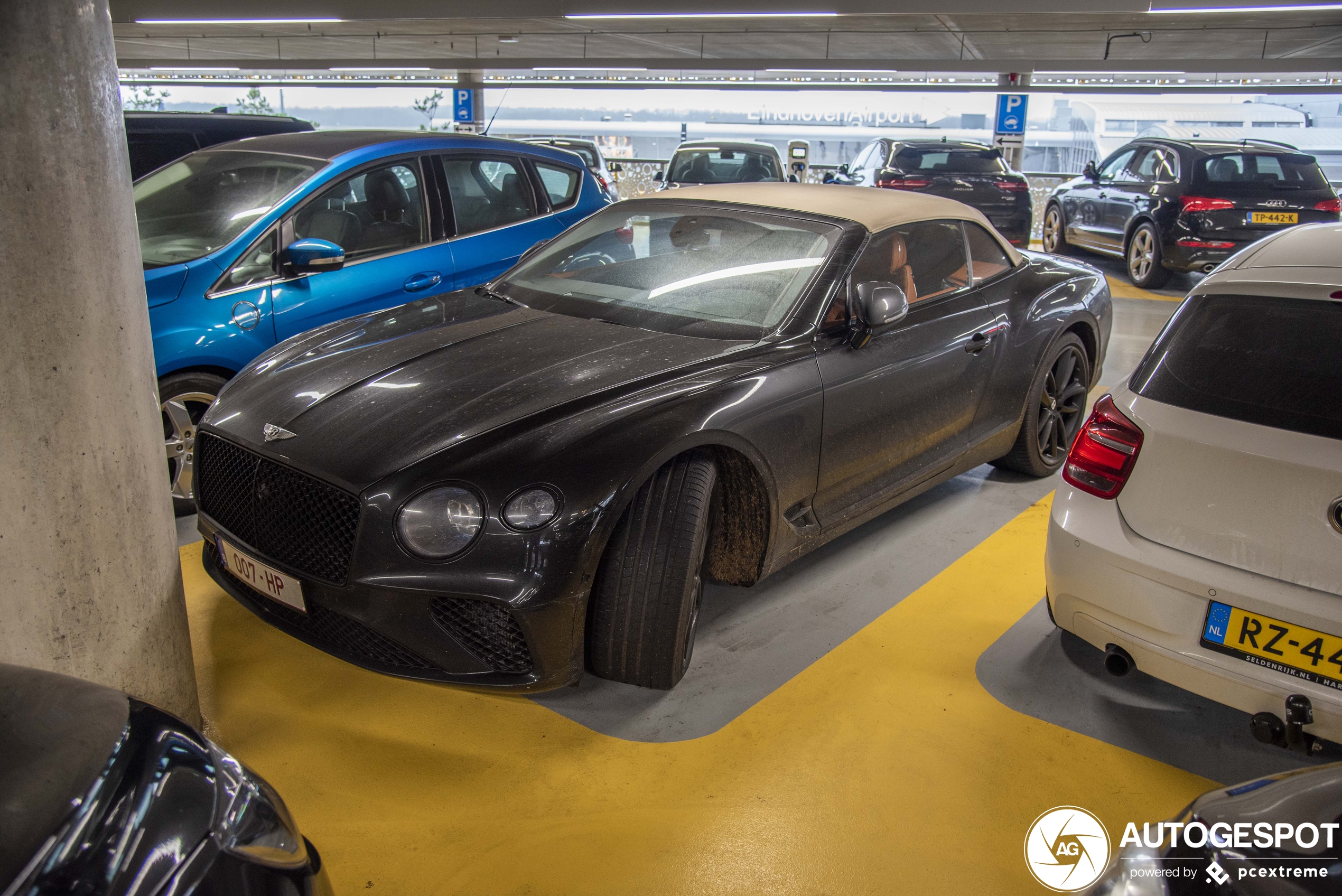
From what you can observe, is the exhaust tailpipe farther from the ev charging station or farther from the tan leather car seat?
the ev charging station

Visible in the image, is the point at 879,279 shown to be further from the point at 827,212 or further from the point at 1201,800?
the point at 1201,800

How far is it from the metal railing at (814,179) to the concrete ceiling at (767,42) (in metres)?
1.57

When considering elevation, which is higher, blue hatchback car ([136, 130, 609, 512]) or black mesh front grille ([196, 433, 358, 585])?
blue hatchback car ([136, 130, 609, 512])

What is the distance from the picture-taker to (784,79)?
56.4 ft

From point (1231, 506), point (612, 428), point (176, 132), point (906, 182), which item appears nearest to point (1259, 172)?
point (906, 182)

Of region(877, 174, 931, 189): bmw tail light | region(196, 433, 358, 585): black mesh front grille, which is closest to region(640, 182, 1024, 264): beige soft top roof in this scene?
region(196, 433, 358, 585): black mesh front grille

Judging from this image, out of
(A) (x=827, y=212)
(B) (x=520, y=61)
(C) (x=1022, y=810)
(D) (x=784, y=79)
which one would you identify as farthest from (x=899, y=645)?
(D) (x=784, y=79)

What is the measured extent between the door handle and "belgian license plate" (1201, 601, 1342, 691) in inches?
132

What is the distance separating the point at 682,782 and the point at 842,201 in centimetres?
216

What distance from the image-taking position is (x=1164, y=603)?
2.24 m

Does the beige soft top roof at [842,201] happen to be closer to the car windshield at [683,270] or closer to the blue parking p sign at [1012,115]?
the car windshield at [683,270]

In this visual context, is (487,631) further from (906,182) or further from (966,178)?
(966,178)

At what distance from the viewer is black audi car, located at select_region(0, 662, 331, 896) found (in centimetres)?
114

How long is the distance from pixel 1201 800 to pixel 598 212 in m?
2.99
